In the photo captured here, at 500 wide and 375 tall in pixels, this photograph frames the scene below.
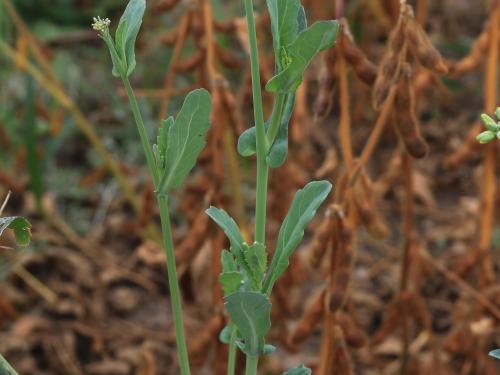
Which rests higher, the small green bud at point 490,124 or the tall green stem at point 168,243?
the small green bud at point 490,124

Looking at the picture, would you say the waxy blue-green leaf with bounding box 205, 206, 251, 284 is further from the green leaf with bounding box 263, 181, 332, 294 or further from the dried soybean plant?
the dried soybean plant

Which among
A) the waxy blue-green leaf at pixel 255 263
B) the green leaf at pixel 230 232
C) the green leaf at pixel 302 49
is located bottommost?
the waxy blue-green leaf at pixel 255 263

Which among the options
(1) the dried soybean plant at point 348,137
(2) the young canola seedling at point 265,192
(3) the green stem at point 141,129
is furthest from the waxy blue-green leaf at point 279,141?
(1) the dried soybean plant at point 348,137

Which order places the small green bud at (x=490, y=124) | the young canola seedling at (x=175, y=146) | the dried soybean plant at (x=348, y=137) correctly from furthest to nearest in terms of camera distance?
the dried soybean plant at (x=348, y=137) → the young canola seedling at (x=175, y=146) → the small green bud at (x=490, y=124)

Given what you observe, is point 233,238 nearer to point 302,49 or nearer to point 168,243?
point 168,243

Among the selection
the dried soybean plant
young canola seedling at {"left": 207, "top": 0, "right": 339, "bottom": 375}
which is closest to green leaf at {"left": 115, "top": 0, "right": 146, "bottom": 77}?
young canola seedling at {"left": 207, "top": 0, "right": 339, "bottom": 375}

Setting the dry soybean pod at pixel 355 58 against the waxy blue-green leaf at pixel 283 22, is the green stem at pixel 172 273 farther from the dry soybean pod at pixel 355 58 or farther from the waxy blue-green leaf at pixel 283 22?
the dry soybean pod at pixel 355 58
